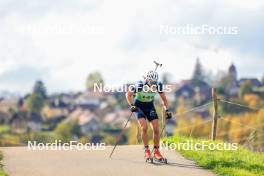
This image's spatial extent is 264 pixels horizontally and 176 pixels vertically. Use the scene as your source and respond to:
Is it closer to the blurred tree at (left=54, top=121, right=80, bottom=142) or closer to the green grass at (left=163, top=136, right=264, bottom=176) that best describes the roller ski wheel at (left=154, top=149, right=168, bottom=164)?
Result: the green grass at (left=163, top=136, right=264, bottom=176)

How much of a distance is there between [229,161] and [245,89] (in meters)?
181

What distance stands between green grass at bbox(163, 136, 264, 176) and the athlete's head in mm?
1998

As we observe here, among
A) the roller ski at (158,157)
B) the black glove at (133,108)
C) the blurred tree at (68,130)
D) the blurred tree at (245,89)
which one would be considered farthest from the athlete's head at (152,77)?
the blurred tree at (245,89)

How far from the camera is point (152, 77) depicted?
15.4 m

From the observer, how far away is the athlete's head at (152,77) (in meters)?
15.4

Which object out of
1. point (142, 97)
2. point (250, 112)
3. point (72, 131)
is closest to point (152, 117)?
point (142, 97)

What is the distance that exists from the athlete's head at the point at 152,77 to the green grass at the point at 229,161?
1998 mm

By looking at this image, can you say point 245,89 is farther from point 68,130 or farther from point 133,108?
point 133,108

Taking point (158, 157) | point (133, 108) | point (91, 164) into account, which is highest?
point (133, 108)

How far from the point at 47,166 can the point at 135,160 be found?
2124mm

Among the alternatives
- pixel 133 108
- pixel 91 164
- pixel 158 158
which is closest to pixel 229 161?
pixel 158 158

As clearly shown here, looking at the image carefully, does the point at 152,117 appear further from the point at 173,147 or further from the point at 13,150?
the point at 13,150

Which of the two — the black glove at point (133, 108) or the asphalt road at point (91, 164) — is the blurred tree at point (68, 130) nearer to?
Result: the asphalt road at point (91, 164)

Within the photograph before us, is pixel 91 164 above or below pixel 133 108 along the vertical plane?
below
